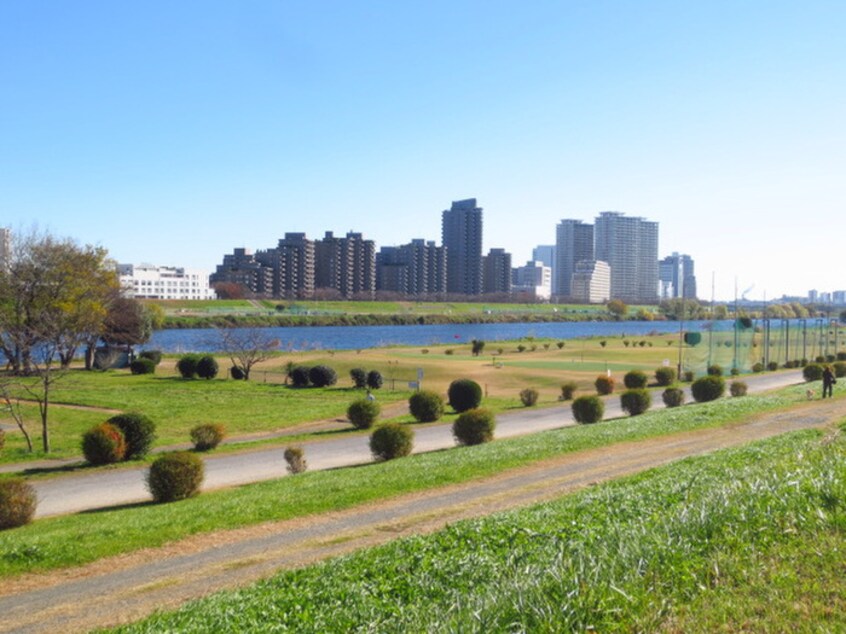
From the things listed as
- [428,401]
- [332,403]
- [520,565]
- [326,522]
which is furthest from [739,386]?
[520,565]

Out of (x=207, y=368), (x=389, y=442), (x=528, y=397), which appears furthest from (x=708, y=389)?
(x=207, y=368)

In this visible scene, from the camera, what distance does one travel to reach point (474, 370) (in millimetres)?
54312

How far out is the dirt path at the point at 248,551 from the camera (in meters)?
9.34

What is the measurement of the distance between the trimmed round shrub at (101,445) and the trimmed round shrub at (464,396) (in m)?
16.7

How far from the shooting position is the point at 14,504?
1516 cm

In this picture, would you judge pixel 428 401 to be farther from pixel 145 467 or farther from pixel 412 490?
pixel 412 490

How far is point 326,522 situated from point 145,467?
455 inches

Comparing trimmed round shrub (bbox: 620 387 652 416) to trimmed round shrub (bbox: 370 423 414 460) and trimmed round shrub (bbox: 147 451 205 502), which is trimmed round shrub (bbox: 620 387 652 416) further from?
trimmed round shrub (bbox: 147 451 205 502)

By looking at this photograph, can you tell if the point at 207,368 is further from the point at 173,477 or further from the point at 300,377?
the point at 173,477

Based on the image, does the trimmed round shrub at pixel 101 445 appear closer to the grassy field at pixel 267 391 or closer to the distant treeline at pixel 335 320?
the grassy field at pixel 267 391

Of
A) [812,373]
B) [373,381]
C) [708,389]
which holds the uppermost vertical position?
[812,373]

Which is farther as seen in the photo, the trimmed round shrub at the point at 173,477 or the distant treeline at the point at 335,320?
the distant treeline at the point at 335,320

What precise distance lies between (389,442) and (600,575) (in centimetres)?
1673

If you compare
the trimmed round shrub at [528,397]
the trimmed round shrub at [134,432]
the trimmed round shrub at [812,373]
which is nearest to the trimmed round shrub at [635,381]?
the trimmed round shrub at [528,397]
